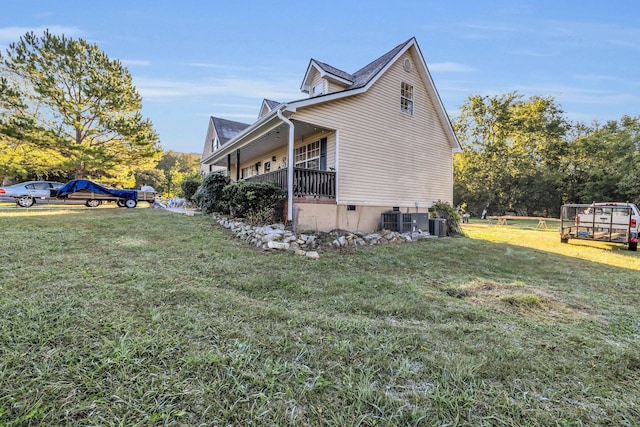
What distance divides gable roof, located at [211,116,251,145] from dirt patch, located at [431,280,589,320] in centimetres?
2054

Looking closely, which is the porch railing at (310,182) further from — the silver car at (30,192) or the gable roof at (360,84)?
the silver car at (30,192)

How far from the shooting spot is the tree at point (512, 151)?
31203mm

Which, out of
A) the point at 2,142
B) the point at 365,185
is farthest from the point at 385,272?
the point at 2,142

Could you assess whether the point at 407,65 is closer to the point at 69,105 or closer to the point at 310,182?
the point at 310,182

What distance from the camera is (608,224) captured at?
31.4 feet

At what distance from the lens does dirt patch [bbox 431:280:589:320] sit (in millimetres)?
3617

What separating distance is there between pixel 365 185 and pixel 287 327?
25.2 feet

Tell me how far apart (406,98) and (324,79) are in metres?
3.41

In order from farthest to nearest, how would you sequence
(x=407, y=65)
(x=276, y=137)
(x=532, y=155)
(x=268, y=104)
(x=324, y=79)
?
(x=532, y=155), (x=268, y=104), (x=276, y=137), (x=407, y=65), (x=324, y=79)

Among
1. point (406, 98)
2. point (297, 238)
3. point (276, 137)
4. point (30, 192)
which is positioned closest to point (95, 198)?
point (30, 192)

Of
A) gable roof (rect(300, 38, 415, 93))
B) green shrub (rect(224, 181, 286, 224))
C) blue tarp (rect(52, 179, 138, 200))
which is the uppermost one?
gable roof (rect(300, 38, 415, 93))

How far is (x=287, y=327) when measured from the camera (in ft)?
9.39

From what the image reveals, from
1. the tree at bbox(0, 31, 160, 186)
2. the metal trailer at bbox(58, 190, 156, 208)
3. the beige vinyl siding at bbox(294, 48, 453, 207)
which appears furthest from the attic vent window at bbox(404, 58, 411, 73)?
the tree at bbox(0, 31, 160, 186)

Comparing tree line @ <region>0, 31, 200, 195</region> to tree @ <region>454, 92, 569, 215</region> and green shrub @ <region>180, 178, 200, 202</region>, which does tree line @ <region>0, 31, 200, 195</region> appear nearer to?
green shrub @ <region>180, 178, 200, 202</region>
